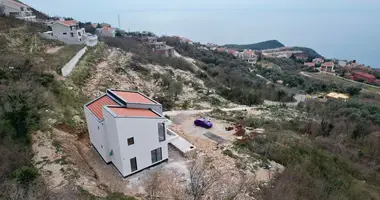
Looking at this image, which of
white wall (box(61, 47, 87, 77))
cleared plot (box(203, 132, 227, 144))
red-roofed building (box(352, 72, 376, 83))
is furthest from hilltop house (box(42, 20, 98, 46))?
red-roofed building (box(352, 72, 376, 83))

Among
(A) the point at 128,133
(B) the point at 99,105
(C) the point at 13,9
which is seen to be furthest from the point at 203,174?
(C) the point at 13,9

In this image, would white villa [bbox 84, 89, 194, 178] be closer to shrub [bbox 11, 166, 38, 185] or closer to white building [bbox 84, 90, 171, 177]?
white building [bbox 84, 90, 171, 177]

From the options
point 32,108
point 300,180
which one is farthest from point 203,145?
point 32,108

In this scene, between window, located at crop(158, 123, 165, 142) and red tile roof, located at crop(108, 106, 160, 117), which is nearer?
red tile roof, located at crop(108, 106, 160, 117)

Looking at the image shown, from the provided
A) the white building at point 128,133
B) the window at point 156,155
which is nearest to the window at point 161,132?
the white building at point 128,133

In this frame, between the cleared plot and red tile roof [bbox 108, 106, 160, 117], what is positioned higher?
red tile roof [bbox 108, 106, 160, 117]

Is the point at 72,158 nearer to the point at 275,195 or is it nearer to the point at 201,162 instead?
the point at 201,162
